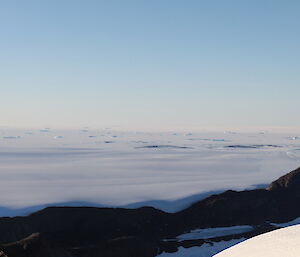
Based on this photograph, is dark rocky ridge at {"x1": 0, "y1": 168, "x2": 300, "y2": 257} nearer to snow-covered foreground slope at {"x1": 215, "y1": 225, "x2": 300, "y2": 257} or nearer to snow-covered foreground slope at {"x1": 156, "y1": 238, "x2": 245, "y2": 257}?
snow-covered foreground slope at {"x1": 156, "y1": 238, "x2": 245, "y2": 257}

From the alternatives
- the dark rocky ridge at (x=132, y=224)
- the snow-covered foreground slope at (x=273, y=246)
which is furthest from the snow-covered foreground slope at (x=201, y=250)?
the snow-covered foreground slope at (x=273, y=246)

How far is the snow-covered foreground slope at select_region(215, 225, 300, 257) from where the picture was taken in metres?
7.20

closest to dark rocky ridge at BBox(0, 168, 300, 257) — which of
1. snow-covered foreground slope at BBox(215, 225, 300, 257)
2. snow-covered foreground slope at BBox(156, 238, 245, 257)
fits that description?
snow-covered foreground slope at BBox(156, 238, 245, 257)

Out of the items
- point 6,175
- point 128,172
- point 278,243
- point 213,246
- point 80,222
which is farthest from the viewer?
point 128,172

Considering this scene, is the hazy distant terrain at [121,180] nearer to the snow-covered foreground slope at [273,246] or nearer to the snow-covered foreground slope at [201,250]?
the snow-covered foreground slope at [201,250]

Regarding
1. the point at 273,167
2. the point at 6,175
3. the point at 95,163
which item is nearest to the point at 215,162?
the point at 273,167

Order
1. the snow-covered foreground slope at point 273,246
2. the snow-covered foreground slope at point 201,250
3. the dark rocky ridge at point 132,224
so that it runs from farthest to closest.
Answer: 1. the snow-covered foreground slope at point 201,250
2. the dark rocky ridge at point 132,224
3. the snow-covered foreground slope at point 273,246

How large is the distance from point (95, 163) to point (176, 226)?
253 ft

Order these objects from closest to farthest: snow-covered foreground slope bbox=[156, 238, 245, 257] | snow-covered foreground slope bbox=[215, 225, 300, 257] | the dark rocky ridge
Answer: snow-covered foreground slope bbox=[215, 225, 300, 257] < the dark rocky ridge < snow-covered foreground slope bbox=[156, 238, 245, 257]

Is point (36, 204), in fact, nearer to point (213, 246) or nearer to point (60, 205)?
point (60, 205)

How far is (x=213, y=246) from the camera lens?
60.5 metres

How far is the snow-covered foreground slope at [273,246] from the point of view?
23.6 ft

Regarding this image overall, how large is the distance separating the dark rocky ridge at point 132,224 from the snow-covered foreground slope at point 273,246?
32934mm

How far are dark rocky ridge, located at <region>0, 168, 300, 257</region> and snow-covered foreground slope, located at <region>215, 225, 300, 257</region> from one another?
32.9 meters
